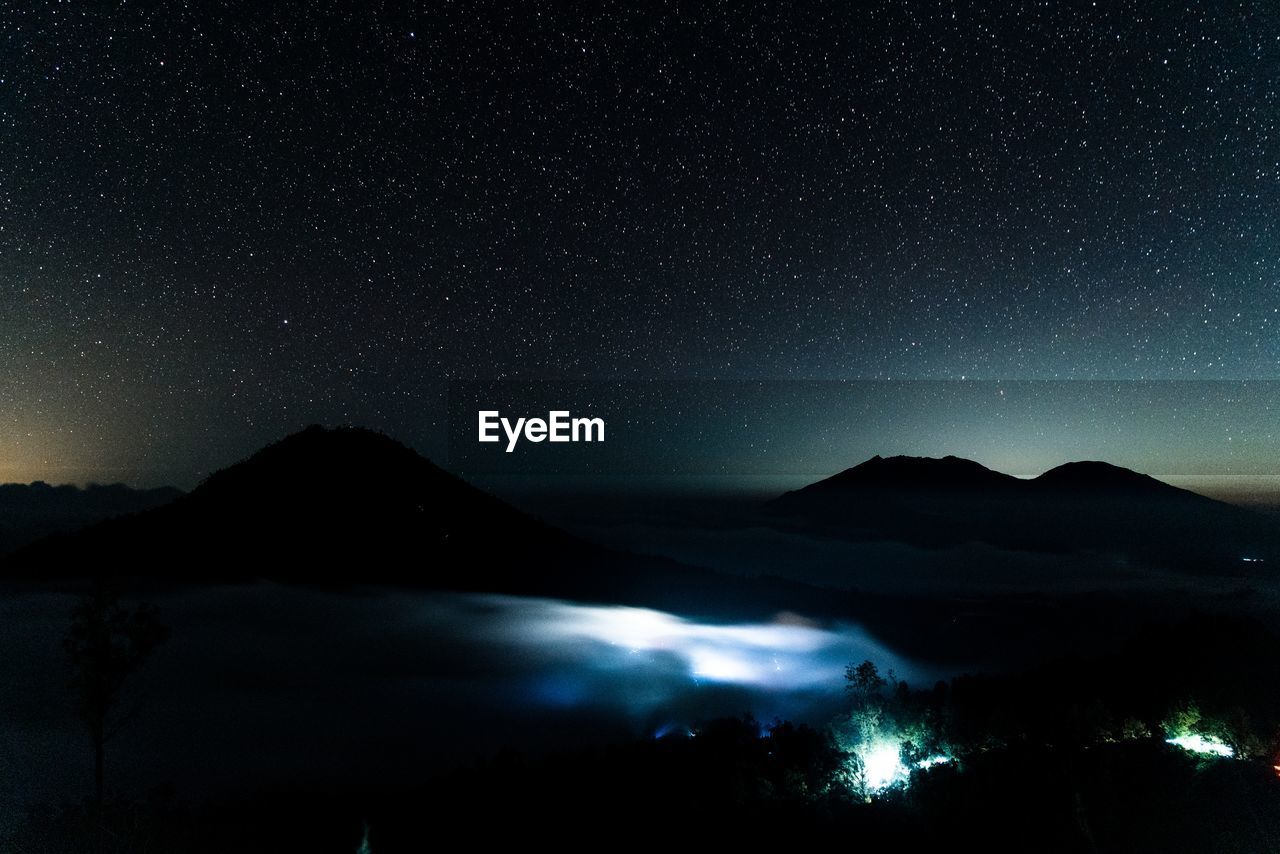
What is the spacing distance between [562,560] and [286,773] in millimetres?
72407

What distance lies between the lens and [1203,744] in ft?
62.0

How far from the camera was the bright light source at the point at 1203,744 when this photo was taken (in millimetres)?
17953

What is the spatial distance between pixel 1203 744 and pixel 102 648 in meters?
28.9

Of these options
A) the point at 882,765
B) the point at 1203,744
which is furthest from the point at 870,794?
the point at 1203,744

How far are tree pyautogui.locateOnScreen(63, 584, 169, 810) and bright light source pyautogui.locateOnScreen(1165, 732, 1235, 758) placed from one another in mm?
26501

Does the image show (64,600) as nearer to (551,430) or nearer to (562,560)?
(562,560)

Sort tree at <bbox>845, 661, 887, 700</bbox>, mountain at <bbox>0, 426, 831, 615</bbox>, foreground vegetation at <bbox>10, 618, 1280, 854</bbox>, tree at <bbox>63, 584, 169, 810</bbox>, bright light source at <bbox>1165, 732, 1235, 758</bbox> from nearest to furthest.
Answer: foreground vegetation at <bbox>10, 618, 1280, 854</bbox>
bright light source at <bbox>1165, 732, 1235, 758</bbox>
tree at <bbox>63, 584, 169, 810</bbox>
tree at <bbox>845, 661, 887, 700</bbox>
mountain at <bbox>0, 426, 831, 615</bbox>

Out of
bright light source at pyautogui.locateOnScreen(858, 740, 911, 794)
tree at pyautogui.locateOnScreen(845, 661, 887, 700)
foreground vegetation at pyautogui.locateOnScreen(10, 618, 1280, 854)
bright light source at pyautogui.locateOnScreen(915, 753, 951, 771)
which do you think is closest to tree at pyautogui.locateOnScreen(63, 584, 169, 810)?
foreground vegetation at pyautogui.locateOnScreen(10, 618, 1280, 854)

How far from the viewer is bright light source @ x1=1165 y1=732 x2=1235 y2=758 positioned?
17953 mm

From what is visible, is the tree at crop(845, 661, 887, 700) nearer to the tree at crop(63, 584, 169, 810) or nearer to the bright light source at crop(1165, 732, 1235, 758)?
the bright light source at crop(1165, 732, 1235, 758)

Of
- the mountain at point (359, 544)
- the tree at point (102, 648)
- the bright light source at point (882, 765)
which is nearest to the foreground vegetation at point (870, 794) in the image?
the bright light source at point (882, 765)

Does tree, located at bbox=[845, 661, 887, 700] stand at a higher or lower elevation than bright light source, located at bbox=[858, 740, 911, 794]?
higher

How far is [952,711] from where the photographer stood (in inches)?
912

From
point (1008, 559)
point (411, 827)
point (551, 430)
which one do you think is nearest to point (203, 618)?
point (551, 430)
